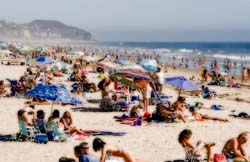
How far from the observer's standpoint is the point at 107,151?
323 inches

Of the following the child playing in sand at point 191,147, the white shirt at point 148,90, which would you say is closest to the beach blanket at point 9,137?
the child playing in sand at point 191,147

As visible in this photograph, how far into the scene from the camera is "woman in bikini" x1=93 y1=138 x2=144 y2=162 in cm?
816

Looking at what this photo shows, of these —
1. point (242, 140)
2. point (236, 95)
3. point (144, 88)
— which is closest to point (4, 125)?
point (144, 88)

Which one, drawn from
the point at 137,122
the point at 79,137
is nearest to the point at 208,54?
the point at 137,122

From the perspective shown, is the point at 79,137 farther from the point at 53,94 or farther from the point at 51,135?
the point at 53,94

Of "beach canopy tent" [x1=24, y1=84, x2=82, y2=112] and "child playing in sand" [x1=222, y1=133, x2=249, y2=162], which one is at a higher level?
"beach canopy tent" [x1=24, y1=84, x2=82, y2=112]

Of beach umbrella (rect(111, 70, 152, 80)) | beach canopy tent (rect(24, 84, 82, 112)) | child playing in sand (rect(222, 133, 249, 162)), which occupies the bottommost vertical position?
child playing in sand (rect(222, 133, 249, 162))

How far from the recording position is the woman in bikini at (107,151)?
8.16m

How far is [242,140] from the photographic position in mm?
10297

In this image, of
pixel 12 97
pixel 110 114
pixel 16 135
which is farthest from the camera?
pixel 12 97

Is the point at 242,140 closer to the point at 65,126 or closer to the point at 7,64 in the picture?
the point at 65,126

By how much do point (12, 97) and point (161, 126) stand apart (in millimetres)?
8364

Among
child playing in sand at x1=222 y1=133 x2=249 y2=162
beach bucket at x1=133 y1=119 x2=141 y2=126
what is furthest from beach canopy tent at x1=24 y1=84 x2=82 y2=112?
child playing in sand at x1=222 y1=133 x2=249 y2=162

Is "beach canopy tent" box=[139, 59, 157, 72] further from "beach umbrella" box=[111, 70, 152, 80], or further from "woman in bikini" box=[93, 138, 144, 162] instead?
"woman in bikini" box=[93, 138, 144, 162]
